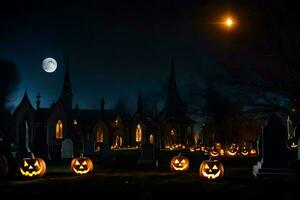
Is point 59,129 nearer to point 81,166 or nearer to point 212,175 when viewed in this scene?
point 81,166

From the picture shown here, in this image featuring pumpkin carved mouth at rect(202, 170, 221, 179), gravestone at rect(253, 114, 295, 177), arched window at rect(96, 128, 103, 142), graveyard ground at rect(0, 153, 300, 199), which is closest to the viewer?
graveyard ground at rect(0, 153, 300, 199)

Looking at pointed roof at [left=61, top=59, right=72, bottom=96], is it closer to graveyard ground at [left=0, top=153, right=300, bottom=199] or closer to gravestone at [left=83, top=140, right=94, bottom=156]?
gravestone at [left=83, top=140, right=94, bottom=156]

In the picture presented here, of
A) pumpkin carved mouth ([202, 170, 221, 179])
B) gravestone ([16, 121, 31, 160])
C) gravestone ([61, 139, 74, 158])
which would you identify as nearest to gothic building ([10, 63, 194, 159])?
gravestone ([61, 139, 74, 158])

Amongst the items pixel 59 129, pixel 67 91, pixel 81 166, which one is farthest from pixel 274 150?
pixel 67 91

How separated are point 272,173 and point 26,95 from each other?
72046mm

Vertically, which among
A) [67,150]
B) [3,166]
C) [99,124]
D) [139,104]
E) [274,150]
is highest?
[139,104]

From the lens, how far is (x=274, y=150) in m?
15.8

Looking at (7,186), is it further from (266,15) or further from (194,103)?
(194,103)

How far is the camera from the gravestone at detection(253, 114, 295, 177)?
51.2 feet

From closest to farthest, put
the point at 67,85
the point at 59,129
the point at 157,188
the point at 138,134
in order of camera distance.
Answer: the point at 157,188
the point at 59,129
the point at 138,134
the point at 67,85

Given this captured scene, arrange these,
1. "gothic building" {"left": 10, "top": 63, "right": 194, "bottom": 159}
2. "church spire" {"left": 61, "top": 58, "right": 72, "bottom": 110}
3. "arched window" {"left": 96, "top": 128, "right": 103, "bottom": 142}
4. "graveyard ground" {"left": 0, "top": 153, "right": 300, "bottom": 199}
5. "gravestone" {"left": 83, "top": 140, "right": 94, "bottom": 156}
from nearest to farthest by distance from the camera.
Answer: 1. "graveyard ground" {"left": 0, "top": 153, "right": 300, "bottom": 199}
2. "gravestone" {"left": 83, "top": 140, "right": 94, "bottom": 156}
3. "gothic building" {"left": 10, "top": 63, "right": 194, "bottom": 159}
4. "arched window" {"left": 96, "top": 128, "right": 103, "bottom": 142}
5. "church spire" {"left": 61, "top": 58, "right": 72, "bottom": 110}

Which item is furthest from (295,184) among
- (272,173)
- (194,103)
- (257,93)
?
(194,103)

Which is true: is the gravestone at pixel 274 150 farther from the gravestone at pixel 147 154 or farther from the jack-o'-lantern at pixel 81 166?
the gravestone at pixel 147 154

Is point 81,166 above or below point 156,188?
above
